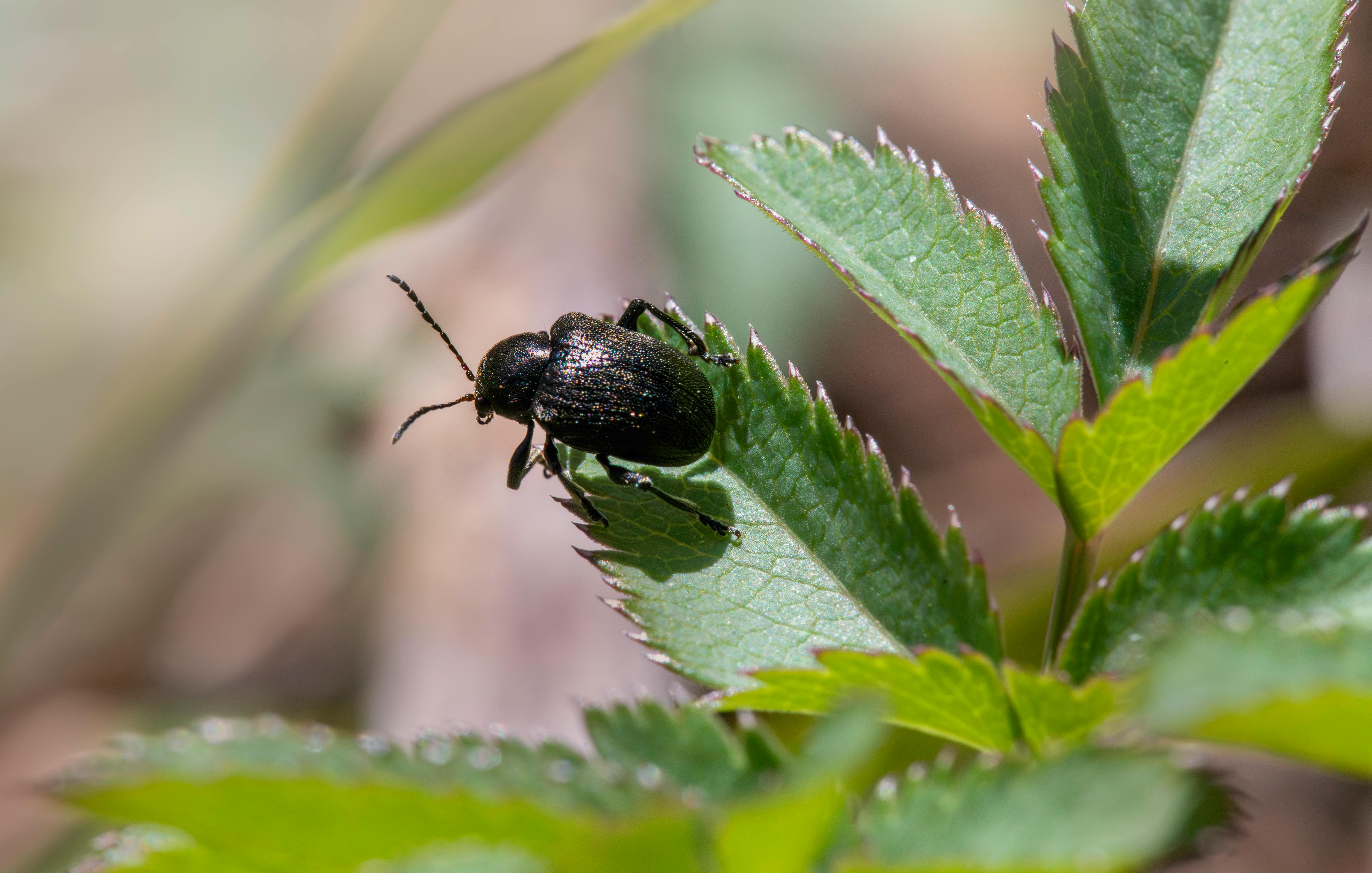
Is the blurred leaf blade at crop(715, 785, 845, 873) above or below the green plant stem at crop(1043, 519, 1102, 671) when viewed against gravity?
above

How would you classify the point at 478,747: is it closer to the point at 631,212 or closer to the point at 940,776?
the point at 940,776

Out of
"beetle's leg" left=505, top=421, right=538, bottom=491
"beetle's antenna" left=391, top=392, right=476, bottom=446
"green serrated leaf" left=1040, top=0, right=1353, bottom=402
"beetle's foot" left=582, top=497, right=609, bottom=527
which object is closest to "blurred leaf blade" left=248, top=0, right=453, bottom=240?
"beetle's antenna" left=391, top=392, right=476, bottom=446

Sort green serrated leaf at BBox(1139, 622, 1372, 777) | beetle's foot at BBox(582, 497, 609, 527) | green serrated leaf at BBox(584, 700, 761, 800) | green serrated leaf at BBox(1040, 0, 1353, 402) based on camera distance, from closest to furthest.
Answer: green serrated leaf at BBox(1139, 622, 1372, 777) → green serrated leaf at BBox(584, 700, 761, 800) → green serrated leaf at BBox(1040, 0, 1353, 402) → beetle's foot at BBox(582, 497, 609, 527)

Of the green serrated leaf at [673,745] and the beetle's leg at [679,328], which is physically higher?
the beetle's leg at [679,328]

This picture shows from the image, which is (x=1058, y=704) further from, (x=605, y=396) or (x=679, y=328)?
(x=605, y=396)

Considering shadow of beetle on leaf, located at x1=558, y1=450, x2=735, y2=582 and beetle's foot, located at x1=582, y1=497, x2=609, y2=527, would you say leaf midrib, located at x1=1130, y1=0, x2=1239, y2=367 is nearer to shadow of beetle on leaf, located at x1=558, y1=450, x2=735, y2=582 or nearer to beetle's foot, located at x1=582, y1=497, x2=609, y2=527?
shadow of beetle on leaf, located at x1=558, y1=450, x2=735, y2=582

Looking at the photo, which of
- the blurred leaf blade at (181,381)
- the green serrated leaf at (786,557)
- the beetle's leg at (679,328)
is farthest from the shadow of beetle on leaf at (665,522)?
the blurred leaf blade at (181,381)

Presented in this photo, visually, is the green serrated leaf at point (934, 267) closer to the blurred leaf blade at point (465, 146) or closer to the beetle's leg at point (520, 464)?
the blurred leaf blade at point (465, 146)

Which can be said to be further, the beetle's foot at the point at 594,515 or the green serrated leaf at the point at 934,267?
the beetle's foot at the point at 594,515
